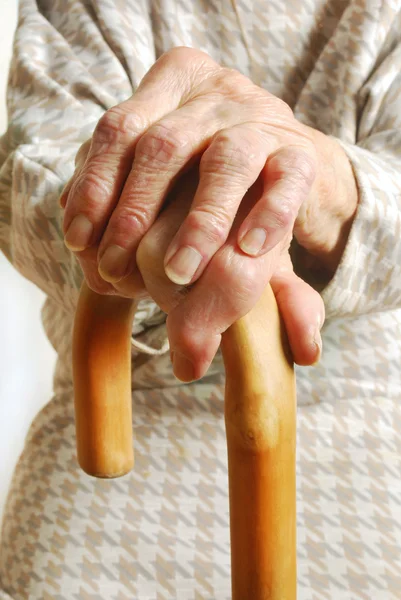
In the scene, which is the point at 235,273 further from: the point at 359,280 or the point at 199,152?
the point at 359,280

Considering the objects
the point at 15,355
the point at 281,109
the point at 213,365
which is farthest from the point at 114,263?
the point at 15,355

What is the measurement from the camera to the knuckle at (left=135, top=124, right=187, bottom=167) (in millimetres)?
310

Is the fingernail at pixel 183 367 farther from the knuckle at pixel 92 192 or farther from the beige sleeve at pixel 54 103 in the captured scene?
the beige sleeve at pixel 54 103

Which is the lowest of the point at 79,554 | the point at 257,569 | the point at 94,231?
the point at 79,554

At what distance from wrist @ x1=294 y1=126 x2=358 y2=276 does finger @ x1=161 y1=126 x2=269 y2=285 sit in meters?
0.11

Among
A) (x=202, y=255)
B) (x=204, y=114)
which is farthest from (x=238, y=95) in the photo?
(x=202, y=255)

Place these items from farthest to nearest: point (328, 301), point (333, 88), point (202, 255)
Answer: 1. point (333, 88)
2. point (328, 301)
3. point (202, 255)

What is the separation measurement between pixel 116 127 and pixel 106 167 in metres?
0.02

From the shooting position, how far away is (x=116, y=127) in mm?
329

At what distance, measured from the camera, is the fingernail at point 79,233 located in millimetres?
313

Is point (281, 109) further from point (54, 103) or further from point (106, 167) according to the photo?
point (54, 103)

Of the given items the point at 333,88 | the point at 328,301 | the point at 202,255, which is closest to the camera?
the point at 202,255

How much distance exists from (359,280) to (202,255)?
0.76ft

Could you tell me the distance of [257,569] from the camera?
28cm
